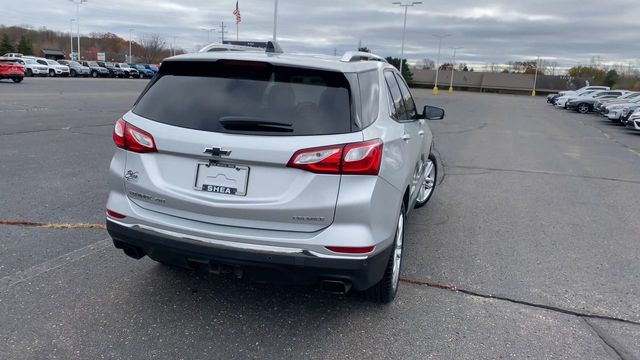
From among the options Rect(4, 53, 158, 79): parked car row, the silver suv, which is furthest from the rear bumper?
Rect(4, 53, 158, 79): parked car row

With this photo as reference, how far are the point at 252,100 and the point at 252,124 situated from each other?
20 cm

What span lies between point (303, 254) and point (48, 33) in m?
143

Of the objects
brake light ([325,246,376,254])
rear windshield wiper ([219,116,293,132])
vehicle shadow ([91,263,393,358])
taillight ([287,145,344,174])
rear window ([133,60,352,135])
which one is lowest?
vehicle shadow ([91,263,393,358])

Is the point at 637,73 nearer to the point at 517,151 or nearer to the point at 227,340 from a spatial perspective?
the point at 517,151

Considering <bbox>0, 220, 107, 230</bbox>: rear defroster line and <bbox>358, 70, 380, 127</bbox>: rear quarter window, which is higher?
<bbox>358, 70, 380, 127</bbox>: rear quarter window

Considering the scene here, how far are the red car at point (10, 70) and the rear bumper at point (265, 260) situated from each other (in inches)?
1389

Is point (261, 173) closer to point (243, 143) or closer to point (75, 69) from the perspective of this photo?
point (243, 143)

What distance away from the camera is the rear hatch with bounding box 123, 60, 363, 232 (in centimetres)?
289

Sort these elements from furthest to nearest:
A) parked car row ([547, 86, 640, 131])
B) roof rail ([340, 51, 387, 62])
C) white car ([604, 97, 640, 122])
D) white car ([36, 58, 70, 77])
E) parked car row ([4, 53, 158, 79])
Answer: white car ([36, 58, 70, 77])
parked car row ([4, 53, 158, 79])
white car ([604, 97, 640, 122])
parked car row ([547, 86, 640, 131])
roof rail ([340, 51, 387, 62])

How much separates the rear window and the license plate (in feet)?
0.73

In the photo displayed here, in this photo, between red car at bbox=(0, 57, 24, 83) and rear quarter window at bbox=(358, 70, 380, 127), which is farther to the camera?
red car at bbox=(0, 57, 24, 83)

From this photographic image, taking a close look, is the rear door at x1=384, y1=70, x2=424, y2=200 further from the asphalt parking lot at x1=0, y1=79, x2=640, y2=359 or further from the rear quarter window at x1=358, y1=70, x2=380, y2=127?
the asphalt parking lot at x1=0, y1=79, x2=640, y2=359

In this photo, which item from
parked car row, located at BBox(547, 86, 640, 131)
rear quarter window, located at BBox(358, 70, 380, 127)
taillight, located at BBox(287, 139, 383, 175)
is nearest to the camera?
taillight, located at BBox(287, 139, 383, 175)

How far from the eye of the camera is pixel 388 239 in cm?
324
